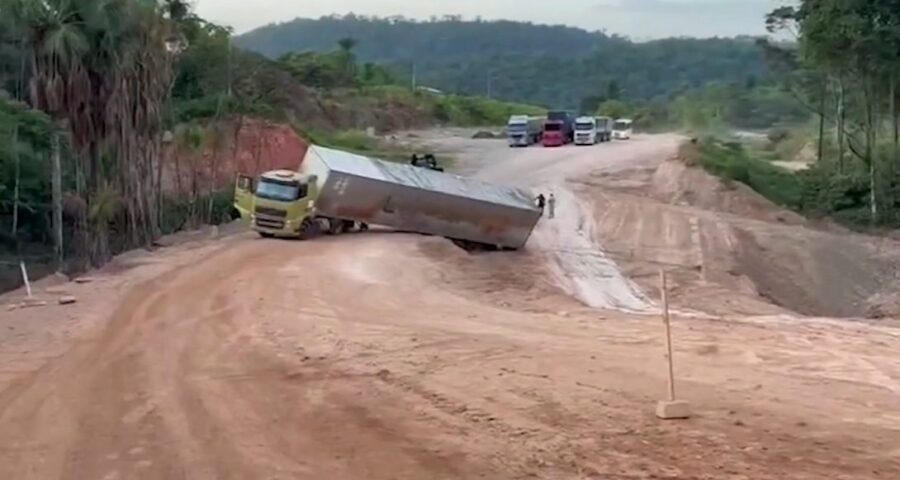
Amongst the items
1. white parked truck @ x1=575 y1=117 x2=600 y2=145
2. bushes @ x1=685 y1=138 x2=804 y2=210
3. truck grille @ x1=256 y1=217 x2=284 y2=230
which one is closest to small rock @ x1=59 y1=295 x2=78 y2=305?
truck grille @ x1=256 y1=217 x2=284 y2=230

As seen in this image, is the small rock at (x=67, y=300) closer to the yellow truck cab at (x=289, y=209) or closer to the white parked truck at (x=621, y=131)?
the yellow truck cab at (x=289, y=209)

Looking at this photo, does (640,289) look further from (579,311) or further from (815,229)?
(815,229)

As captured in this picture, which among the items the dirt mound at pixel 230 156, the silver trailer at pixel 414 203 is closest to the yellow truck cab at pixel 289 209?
the silver trailer at pixel 414 203

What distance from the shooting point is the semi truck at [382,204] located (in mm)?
36938

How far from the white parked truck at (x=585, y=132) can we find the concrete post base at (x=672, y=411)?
6195cm

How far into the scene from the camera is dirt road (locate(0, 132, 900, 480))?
533 inches

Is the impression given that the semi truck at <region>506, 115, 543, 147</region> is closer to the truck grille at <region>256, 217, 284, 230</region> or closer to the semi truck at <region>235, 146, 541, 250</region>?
the semi truck at <region>235, 146, 541, 250</region>

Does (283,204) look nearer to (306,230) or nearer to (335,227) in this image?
(306,230)

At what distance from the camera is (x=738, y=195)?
55.0 metres

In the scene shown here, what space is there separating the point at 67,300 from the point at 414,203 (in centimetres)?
1285

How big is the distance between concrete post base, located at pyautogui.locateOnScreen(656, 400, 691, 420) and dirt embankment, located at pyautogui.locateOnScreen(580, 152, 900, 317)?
16.7 m

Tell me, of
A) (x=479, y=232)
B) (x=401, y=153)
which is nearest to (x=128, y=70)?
(x=479, y=232)

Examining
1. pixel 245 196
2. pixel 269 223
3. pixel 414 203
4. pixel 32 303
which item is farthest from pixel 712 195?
pixel 32 303

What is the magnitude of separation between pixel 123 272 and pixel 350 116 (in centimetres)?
5802
